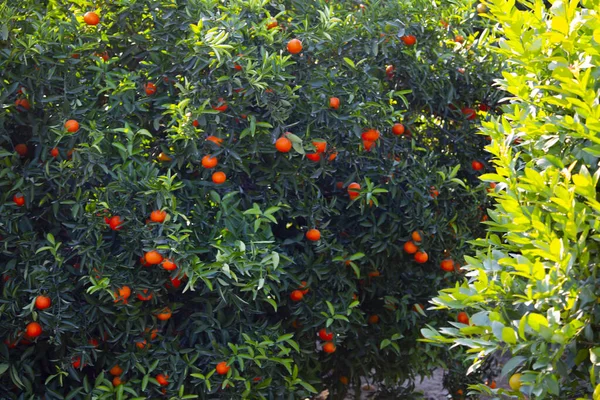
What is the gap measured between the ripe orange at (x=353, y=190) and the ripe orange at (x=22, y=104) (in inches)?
54.6

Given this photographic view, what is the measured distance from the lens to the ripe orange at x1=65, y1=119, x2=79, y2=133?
9.37ft

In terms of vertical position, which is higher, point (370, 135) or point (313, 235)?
point (370, 135)

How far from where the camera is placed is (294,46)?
122 inches

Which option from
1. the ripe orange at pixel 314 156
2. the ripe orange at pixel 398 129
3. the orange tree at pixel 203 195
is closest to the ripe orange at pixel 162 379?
the orange tree at pixel 203 195

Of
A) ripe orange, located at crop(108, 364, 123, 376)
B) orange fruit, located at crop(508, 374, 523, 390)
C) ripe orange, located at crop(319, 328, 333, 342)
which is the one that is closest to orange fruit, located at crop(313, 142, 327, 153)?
ripe orange, located at crop(319, 328, 333, 342)

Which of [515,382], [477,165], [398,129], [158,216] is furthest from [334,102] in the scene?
[515,382]

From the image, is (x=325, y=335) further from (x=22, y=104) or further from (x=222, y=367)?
(x=22, y=104)

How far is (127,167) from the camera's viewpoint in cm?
287

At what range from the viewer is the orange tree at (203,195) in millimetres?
2848

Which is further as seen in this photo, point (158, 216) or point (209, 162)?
point (209, 162)

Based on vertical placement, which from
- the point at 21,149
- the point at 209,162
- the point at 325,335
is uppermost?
the point at 209,162

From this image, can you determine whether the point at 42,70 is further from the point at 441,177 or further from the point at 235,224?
the point at 441,177

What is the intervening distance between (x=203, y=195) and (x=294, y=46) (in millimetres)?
738

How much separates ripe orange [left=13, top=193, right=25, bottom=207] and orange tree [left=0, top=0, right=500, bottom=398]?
0.07ft
